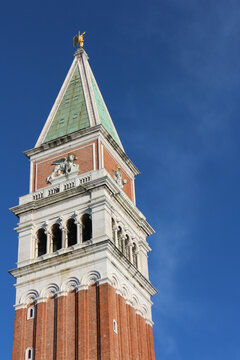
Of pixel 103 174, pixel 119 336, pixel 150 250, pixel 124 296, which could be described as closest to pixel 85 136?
pixel 103 174

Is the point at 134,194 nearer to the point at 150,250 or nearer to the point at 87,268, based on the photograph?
the point at 150,250

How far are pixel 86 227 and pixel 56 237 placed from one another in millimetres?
2693

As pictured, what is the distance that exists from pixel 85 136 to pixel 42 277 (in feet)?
45.6

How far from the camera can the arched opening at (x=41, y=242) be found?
180 feet

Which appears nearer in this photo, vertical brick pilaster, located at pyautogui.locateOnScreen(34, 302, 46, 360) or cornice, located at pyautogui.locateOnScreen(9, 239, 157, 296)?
vertical brick pilaster, located at pyautogui.locateOnScreen(34, 302, 46, 360)

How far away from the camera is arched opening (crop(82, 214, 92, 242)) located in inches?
2118

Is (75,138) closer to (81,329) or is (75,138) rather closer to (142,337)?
(142,337)

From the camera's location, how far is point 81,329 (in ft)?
158

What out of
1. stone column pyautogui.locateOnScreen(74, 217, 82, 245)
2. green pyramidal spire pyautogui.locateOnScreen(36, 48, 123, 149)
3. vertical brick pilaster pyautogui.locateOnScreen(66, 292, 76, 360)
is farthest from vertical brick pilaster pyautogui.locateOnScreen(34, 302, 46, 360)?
green pyramidal spire pyautogui.locateOnScreen(36, 48, 123, 149)

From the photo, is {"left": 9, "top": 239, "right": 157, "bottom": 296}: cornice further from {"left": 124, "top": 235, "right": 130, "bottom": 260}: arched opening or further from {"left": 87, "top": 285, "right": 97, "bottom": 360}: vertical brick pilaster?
{"left": 87, "top": 285, "right": 97, "bottom": 360}: vertical brick pilaster

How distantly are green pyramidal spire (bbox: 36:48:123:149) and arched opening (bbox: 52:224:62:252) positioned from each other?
10194 millimetres

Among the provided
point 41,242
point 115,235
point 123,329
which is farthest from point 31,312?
point 115,235

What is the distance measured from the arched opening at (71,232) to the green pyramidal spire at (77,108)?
10.2m

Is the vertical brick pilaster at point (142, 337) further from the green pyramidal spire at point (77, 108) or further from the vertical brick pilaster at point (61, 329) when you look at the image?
the green pyramidal spire at point (77, 108)
